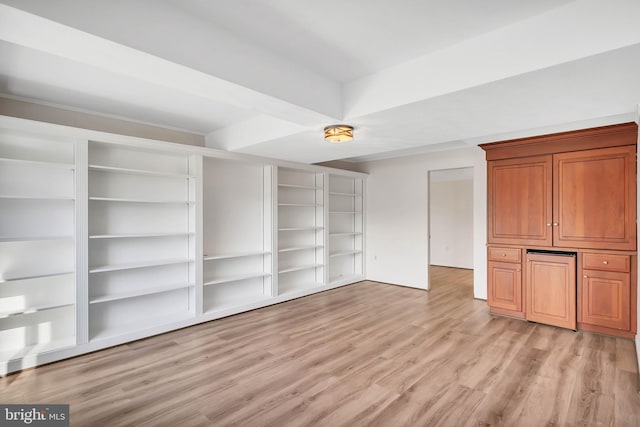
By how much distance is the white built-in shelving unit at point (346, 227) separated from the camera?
6566mm

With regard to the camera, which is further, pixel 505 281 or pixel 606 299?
pixel 505 281

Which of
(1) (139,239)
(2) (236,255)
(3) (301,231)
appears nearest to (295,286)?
(3) (301,231)

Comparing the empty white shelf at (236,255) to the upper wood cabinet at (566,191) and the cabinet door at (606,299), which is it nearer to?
the upper wood cabinet at (566,191)

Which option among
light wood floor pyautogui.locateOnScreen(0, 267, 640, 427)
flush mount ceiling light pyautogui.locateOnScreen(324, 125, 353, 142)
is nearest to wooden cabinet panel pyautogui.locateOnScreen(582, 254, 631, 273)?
light wood floor pyautogui.locateOnScreen(0, 267, 640, 427)

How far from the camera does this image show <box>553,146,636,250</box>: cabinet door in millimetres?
3467

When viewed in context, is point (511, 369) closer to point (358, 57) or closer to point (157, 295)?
point (358, 57)

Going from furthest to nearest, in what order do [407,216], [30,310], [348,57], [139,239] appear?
[407,216] < [139,239] < [30,310] < [348,57]

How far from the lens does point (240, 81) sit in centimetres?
209

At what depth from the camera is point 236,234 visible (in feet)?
16.0

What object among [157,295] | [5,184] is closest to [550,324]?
[157,295]

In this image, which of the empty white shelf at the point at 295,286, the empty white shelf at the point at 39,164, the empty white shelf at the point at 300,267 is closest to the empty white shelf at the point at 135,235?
the empty white shelf at the point at 39,164

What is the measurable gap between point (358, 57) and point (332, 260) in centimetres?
475

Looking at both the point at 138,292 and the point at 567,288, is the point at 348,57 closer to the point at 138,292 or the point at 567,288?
the point at 138,292

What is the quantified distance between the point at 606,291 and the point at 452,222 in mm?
4959
